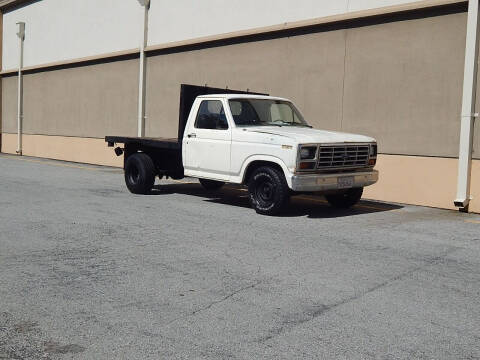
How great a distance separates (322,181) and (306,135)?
0.76 meters

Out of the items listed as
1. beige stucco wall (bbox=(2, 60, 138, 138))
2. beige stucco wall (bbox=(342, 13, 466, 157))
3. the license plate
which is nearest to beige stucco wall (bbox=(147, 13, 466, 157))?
beige stucco wall (bbox=(342, 13, 466, 157))

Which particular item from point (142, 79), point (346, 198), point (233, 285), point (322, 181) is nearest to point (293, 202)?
point (346, 198)

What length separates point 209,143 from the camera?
407 inches

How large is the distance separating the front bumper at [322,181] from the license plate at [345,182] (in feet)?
0.08

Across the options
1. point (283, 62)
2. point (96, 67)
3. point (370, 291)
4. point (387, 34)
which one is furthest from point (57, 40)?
point (370, 291)

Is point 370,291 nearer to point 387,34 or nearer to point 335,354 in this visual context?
point 335,354

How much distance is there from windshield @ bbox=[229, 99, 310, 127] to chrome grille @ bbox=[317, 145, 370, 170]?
136cm

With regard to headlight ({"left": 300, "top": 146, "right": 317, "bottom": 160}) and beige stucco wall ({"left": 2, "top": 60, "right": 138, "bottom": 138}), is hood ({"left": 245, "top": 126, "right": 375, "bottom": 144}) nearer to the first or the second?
headlight ({"left": 300, "top": 146, "right": 317, "bottom": 160})

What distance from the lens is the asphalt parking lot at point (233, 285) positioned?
153 inches

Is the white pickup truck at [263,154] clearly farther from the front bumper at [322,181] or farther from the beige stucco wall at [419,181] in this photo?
the beige stucco wall at [419,181]

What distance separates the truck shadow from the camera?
32.5ft

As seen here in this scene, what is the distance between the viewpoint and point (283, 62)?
1425 cm

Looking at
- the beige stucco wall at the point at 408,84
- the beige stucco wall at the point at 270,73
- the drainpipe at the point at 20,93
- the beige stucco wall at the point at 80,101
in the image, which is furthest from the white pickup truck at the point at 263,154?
the drainpipe at the point at 20,93

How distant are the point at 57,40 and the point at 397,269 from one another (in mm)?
21292
